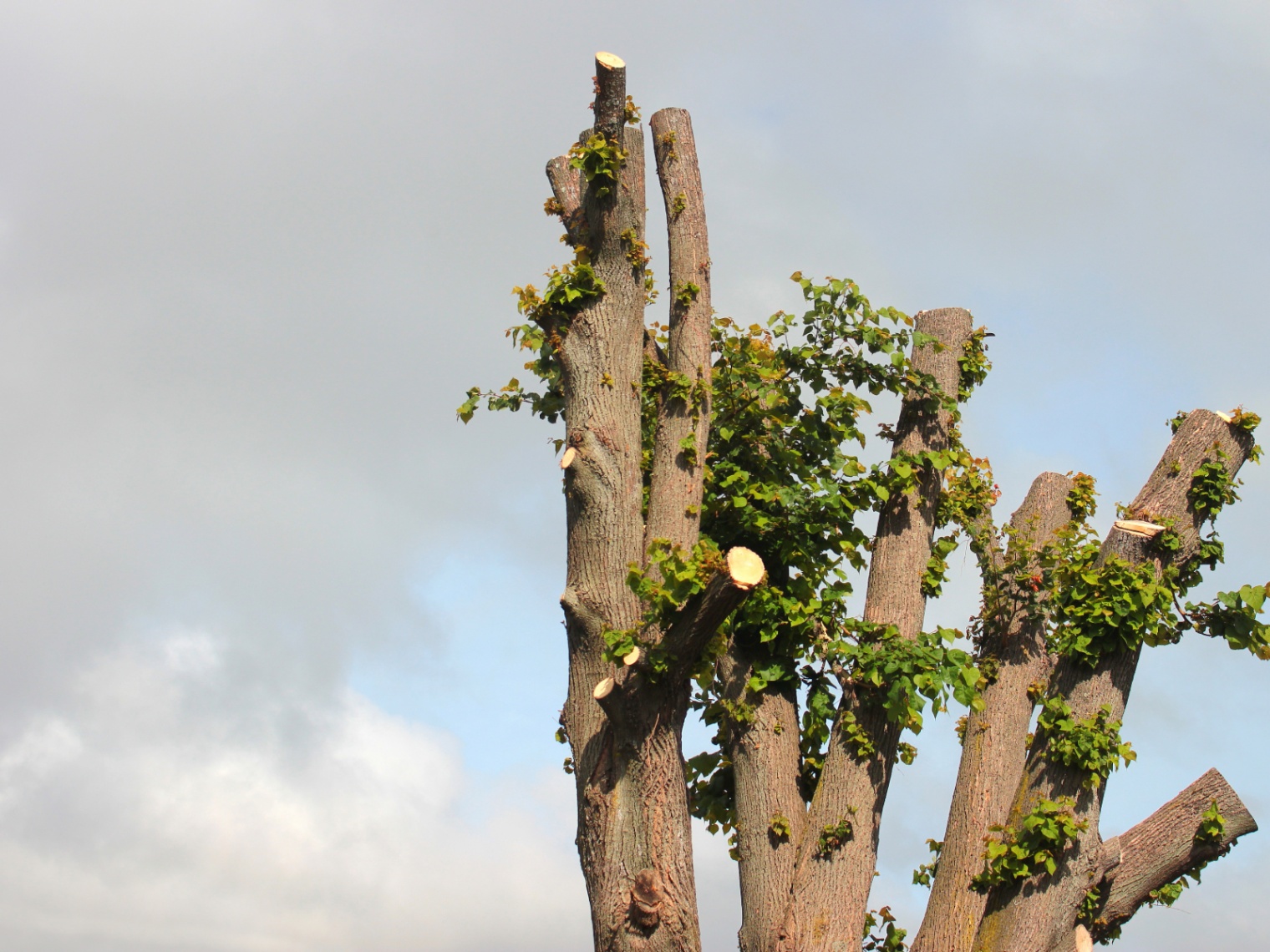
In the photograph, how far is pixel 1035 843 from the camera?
7.68 m

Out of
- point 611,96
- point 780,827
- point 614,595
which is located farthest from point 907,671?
point 611,96

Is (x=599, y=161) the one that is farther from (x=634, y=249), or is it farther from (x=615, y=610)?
(x=615, y=610)

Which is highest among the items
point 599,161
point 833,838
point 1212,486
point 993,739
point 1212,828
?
point 599,161

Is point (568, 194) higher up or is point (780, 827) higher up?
point (568, 194)

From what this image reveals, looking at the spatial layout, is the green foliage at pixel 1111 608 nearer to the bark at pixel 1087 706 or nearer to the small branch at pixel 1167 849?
the bark at pixel 1087 706

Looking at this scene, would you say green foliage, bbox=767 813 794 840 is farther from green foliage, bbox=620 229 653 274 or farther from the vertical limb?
green foliage, bbox=620 229 653 274

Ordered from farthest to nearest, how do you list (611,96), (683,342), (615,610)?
(683,342) < (611,96) < (615,610)

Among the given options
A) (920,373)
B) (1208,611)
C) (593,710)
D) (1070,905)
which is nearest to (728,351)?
(920,373)

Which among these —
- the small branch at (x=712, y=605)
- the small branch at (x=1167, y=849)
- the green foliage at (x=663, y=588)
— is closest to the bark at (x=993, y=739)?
the small branch at (x=1167, y=849)

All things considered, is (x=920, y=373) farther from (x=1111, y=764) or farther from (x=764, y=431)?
(x=1111, y=764)

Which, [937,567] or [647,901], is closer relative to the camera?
[647,901]

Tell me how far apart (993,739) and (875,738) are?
1484mm

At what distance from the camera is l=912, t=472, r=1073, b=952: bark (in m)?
8.09

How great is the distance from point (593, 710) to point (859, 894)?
2370 millimetres
